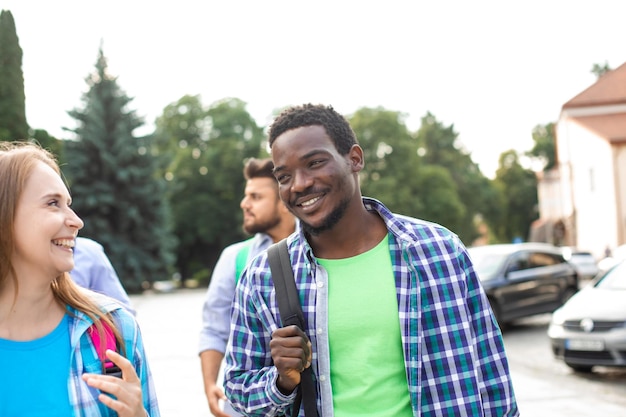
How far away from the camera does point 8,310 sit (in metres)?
2.15

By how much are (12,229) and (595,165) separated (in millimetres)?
41330

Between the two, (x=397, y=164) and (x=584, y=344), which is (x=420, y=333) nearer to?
(x=584, y=344)

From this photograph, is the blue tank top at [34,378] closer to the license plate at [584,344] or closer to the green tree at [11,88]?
the green tree at [11,88]

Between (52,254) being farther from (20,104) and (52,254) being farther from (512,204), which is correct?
(512,204)

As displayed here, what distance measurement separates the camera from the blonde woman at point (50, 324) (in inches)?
80.6

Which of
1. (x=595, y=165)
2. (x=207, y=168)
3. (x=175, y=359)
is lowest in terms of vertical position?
(x=175, y=359)

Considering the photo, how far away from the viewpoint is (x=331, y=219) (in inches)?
98.5

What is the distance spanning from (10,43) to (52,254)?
526cm

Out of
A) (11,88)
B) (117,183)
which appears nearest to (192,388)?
(11,88)

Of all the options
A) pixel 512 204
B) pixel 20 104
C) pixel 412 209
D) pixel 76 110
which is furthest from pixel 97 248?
pixel 512 204

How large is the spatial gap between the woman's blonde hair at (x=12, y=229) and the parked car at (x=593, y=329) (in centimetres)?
→ 846

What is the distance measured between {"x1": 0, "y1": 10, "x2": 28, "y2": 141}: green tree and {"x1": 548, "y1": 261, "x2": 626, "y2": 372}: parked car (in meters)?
7.21

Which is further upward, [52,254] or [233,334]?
[52,254]

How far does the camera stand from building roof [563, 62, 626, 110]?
40.6 meters
